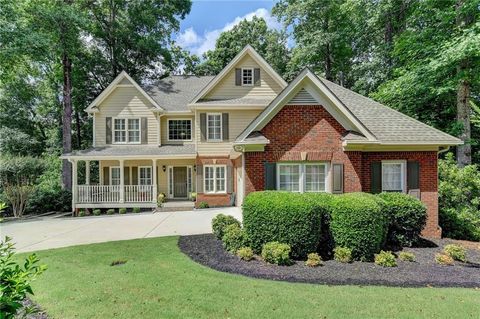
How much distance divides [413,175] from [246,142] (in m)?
6.64

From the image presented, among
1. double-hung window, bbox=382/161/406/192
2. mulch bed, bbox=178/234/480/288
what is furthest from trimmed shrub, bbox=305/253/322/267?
double-hung window, bbox=382/161/406/192

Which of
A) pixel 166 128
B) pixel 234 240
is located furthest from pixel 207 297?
pixel 166 128

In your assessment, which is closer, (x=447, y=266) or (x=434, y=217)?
(x=447, y=266)

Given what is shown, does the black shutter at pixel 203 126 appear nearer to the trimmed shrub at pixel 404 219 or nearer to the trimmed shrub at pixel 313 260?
the trimmed shrub at pixel 404 219

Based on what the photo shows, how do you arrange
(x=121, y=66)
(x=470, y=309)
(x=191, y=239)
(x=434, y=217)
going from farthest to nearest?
(x=121, y=66) → (x=434, y=217) → (x=191, y=239) → (x=470, y=309)

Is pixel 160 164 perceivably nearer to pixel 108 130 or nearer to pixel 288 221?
pixel 108 130

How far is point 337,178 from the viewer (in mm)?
10320

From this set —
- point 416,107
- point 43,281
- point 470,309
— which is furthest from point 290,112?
point 416,107

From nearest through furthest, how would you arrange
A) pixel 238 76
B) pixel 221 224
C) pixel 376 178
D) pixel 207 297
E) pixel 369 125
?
pixel 207 297 → pixel 221 224 → pixel 376 178 → pixel 369 125 → pixel 238 76

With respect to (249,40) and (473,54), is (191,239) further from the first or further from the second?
(249,40)

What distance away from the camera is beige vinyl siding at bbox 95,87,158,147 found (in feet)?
63.1

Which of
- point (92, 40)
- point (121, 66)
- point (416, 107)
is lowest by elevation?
point (416, 107)

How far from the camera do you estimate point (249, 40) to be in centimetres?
3541

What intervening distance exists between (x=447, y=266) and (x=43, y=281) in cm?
1015
